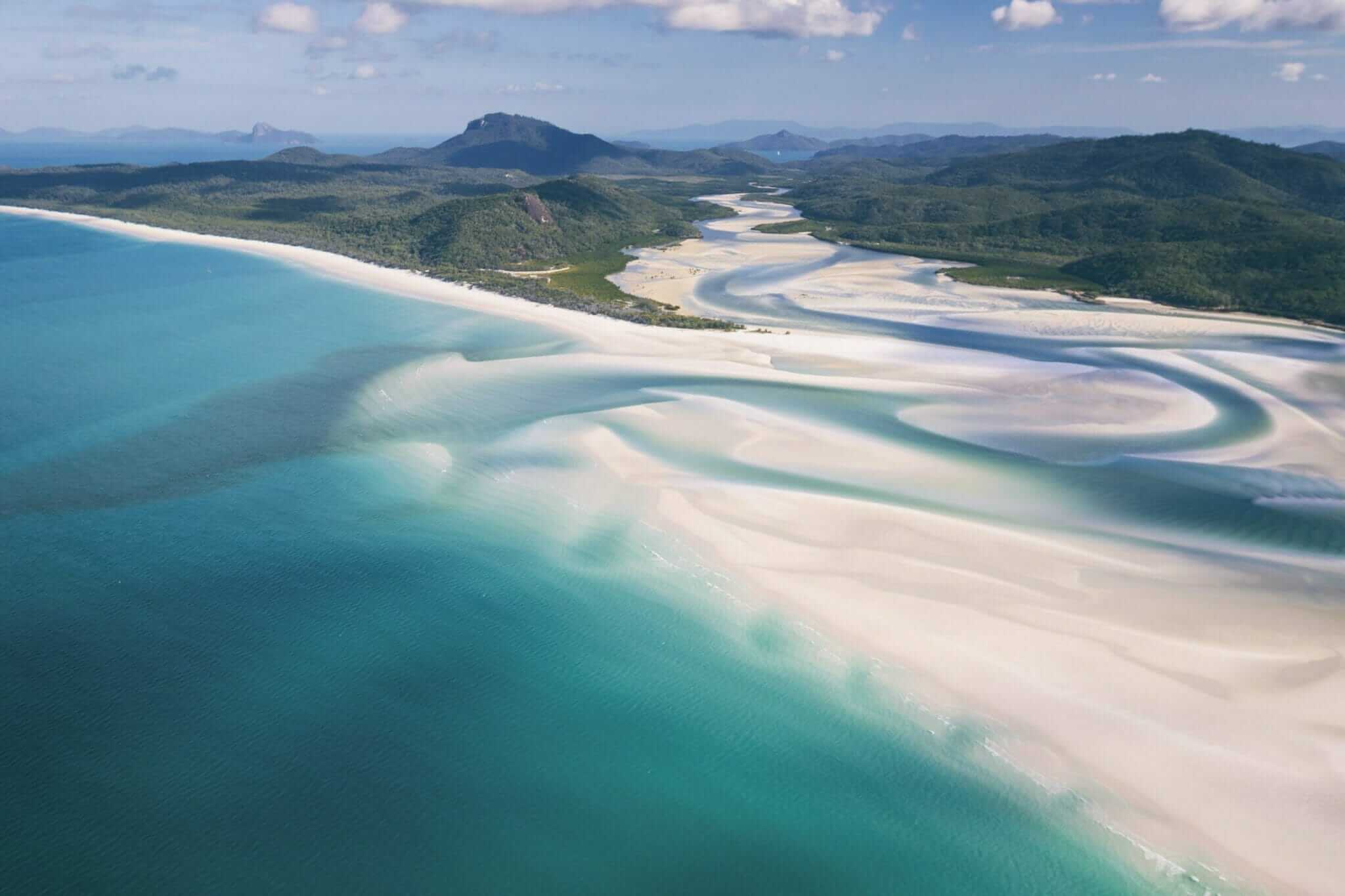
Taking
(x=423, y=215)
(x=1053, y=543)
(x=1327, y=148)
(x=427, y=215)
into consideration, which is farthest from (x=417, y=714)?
(x=1327, y=148)

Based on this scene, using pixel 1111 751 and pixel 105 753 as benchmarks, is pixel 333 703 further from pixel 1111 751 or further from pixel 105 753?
pixel 1111 751

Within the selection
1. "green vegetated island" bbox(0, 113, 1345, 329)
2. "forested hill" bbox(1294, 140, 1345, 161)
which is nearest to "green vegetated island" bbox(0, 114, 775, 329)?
"green vegetated island" bbox(0, 113, 1345, 329)

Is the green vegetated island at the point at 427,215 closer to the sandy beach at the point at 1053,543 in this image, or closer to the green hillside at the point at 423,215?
the green hillside at the point at 423,215

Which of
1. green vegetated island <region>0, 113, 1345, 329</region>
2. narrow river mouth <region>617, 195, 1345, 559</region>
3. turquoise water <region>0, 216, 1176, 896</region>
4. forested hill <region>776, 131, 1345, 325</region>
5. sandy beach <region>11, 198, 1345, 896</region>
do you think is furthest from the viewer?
green vegetated island <region>0, 113, 1345, 329</region>

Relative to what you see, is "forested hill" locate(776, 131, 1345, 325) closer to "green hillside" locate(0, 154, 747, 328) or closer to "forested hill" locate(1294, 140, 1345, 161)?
"green hillside" locate(0, 154, 747, 328)

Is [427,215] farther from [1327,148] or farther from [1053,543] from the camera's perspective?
[1327,148]
